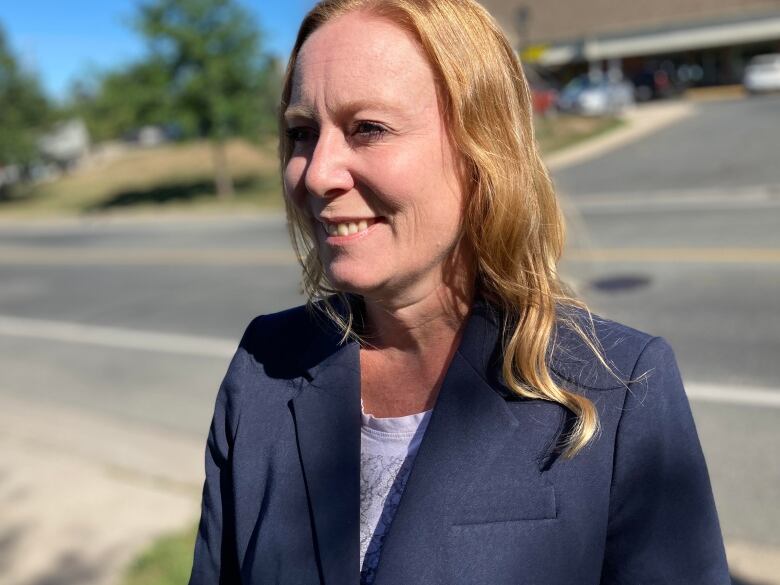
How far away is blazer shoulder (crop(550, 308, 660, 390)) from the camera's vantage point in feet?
4.57

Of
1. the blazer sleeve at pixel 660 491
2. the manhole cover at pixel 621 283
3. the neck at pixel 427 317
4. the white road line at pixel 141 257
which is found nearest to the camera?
the blazer sleeve at pixel 660 491

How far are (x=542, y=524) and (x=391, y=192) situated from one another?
647 millimetres

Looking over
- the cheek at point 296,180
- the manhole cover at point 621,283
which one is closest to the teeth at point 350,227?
the cheek at point 296,180


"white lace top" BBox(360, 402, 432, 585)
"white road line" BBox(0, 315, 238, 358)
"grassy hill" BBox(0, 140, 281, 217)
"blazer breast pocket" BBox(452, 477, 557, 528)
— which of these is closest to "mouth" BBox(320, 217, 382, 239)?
"white lace top" BBox(360, 402, 432, 585)

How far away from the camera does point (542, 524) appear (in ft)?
4.47

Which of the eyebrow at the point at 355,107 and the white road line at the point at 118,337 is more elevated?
the eyebrow at the point at 355,107

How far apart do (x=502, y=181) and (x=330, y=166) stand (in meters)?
0.32

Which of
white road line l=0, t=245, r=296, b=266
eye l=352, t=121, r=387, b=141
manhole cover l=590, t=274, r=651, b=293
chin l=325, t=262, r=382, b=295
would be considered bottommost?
manhole cover l=590, t=274, r=651, b=293

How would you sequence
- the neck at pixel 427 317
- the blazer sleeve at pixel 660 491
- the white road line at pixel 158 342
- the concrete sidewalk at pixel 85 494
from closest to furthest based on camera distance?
the blazer sleeve at pixel 660 491
the neck at pixel 427 317
the concrete sidewalk at pixel 85 494
the white road line at pixel 158 342

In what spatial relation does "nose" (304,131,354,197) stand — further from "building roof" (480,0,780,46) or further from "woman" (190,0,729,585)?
"building roof" (480,0,780,46)

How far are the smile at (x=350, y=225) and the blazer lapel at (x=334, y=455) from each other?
32 centimetres

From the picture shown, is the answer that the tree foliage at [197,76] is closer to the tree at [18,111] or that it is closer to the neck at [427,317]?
the tree at [18,111]

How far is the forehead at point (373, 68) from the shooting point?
1.38 meters

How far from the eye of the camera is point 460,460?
4.73 ft
